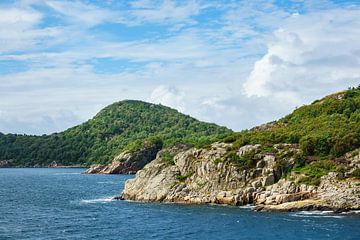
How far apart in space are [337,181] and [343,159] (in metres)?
9.48

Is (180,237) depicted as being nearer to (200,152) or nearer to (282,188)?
(282,188)

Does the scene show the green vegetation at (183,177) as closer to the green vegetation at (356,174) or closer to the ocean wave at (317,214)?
the ocean wave at (317,214)

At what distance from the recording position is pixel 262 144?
13012 centimetres

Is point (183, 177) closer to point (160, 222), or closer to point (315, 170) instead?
point (160, 222)

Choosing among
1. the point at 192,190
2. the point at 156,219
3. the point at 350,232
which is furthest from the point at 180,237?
the point at 192,190

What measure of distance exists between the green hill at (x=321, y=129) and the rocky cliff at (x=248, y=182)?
3.66 m

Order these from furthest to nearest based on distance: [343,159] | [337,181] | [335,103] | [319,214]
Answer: [335,103], [343,159], [337,181], [319,214]

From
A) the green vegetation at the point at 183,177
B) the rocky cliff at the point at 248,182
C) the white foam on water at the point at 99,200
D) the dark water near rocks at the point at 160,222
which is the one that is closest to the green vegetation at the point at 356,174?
the rocky cliff at the point at 248,182

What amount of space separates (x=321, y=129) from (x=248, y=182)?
2930cm

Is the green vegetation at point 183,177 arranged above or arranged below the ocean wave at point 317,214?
above

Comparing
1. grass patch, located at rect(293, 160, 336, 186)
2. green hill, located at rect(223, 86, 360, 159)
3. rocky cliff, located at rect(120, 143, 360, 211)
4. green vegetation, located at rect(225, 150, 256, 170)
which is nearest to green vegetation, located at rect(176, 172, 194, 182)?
rocky cliff, located at rect(120, 143, 360, 211)

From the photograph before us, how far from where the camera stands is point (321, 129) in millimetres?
136375

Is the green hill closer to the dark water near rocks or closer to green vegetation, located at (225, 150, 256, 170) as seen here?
green vegetation, located at (225, 150, 256, 170)

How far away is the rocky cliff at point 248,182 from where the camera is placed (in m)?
108
